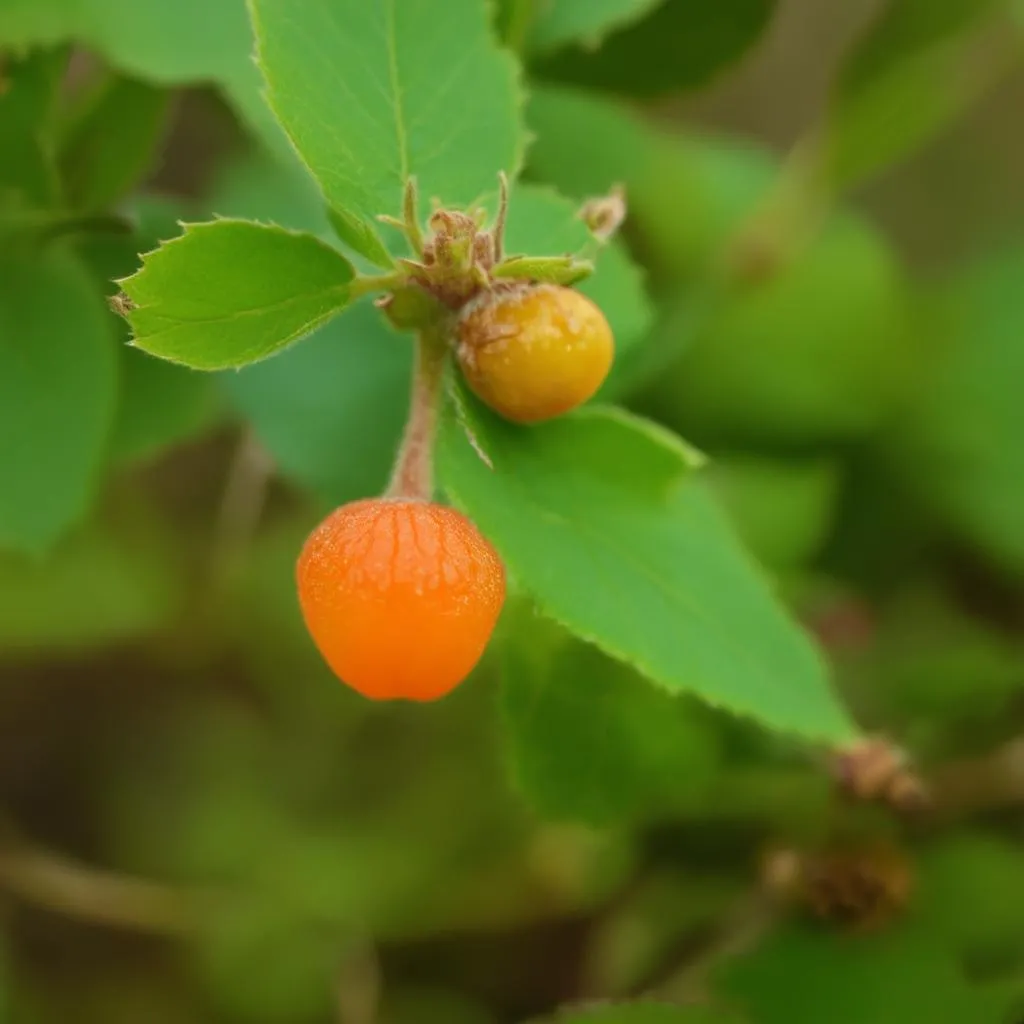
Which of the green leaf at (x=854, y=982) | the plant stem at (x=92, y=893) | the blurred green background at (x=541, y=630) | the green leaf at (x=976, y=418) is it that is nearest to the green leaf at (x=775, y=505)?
the blurred green background at (x=541, y=630)

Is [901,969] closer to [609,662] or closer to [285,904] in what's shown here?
[609,662]

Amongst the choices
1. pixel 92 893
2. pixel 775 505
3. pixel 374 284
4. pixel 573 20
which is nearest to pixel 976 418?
pixel 775 505

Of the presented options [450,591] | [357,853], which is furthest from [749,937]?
[450,591]

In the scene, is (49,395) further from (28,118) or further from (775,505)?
(775,505)

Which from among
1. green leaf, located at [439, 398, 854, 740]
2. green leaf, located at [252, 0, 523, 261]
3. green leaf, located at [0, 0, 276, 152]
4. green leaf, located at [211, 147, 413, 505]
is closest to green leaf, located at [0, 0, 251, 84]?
green leaf, located at [0, 0, 276, 152]

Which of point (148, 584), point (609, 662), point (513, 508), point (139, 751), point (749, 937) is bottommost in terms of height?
point (139, 751)

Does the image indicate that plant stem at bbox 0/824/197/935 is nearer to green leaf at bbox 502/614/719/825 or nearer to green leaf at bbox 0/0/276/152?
green leaf at bbox 502/614/719/825
